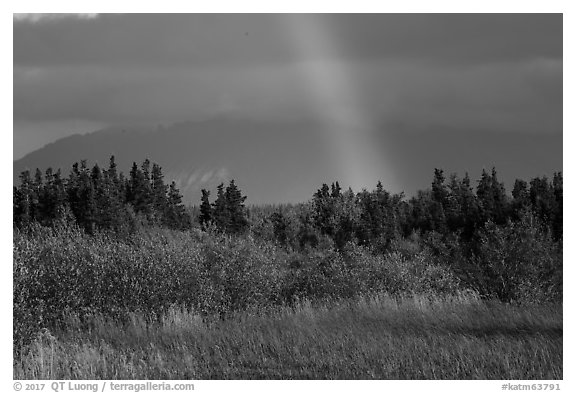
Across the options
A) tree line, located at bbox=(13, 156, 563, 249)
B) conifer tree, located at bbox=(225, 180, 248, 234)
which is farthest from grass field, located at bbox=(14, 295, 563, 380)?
conifer tree, located at bbox=(225, 180, 248, 234)

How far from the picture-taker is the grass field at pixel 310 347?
16.6m

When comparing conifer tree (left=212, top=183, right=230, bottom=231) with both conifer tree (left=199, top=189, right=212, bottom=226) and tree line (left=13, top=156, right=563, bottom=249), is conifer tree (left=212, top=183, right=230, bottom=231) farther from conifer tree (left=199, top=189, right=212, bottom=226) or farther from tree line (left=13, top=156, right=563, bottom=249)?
conifer tree (left=199, top=189, right=212, bottom=226)

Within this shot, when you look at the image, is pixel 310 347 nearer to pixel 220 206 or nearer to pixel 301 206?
pixel 220 206

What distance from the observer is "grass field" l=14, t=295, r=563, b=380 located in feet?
54.3

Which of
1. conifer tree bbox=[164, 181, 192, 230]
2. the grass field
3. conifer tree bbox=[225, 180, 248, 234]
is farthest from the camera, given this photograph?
conifer tree bbox=[164, 181, 192, 230]

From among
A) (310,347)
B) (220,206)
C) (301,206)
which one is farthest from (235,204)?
(310,347)

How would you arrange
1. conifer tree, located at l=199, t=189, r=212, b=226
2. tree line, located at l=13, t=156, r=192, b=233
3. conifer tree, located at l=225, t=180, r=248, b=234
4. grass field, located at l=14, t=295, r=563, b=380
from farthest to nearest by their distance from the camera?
conifer tree, located at l=199, t=189, r=212, b=226 → conifer tree, located at l=225, t=180, r=248, b=234 → tree line, located at l=13, t=156, r=192, b=233 → grass field, located at l=14, t=295, r=563, b=380

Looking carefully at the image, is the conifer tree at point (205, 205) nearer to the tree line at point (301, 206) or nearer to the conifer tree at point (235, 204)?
the tree line at point (301, 206)

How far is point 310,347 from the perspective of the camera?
61.0ft

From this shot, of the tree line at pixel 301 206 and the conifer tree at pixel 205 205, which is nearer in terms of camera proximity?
the tree line at pixel 301 206

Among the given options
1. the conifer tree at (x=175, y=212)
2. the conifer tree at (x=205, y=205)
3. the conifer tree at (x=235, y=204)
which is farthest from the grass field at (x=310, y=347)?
the conifer tree at (x=205, y=205)

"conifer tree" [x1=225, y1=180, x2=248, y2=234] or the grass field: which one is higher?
"conifer tree" [x1=225, y1=180, x2=248, y2=234]

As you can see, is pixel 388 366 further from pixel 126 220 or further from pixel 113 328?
pixel 126 220
